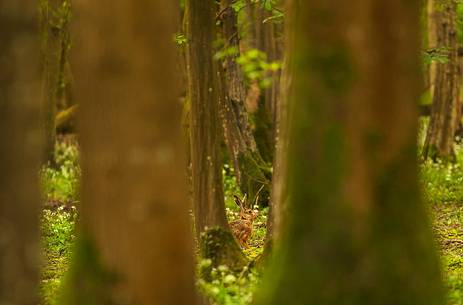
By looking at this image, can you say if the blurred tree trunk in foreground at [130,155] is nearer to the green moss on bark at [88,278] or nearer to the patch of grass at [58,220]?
the green moss on bark at [88,278]

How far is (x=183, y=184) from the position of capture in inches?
287

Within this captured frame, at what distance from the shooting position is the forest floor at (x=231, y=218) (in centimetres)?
1014

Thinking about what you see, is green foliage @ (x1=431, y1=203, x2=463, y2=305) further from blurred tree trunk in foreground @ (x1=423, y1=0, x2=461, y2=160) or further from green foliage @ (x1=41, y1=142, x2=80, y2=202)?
green foliage @ (x1=41, y1=142, x2=80, y2=202)

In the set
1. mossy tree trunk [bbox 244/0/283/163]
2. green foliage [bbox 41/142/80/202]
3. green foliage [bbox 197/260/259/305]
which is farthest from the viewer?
green foliage [bbox 41/142/80/202]

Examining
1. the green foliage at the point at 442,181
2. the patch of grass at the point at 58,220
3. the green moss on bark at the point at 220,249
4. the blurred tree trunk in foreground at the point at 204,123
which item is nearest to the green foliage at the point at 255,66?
the green foliage at the point at 442,181

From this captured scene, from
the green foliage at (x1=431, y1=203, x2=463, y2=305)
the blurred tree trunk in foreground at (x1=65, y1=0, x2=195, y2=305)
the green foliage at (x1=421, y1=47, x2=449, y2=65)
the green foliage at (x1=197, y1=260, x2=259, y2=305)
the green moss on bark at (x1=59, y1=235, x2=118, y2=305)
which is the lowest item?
the green foliage at (x1=431, y1=203, x2=463, y2=305)

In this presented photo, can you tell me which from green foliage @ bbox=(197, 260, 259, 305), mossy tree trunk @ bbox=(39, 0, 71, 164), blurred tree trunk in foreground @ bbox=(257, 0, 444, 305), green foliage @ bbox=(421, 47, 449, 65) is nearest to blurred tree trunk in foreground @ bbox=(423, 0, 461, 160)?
mossy tree trunk @ bbox=(39, 0, 71, 164)

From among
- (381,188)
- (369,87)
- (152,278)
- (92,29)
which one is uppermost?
(92,29)

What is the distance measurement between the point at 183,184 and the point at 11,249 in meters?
1.14

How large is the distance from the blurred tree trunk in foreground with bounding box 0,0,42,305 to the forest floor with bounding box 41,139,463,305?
240cm

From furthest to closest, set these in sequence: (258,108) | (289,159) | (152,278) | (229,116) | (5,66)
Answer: (258,108) < (229,116) < (289,159) < (152,278) < (5,66)

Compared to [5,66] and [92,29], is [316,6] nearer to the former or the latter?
[92,29]

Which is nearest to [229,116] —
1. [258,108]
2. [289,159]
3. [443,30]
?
[258,108]

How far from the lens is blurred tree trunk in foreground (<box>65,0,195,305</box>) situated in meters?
7.02
